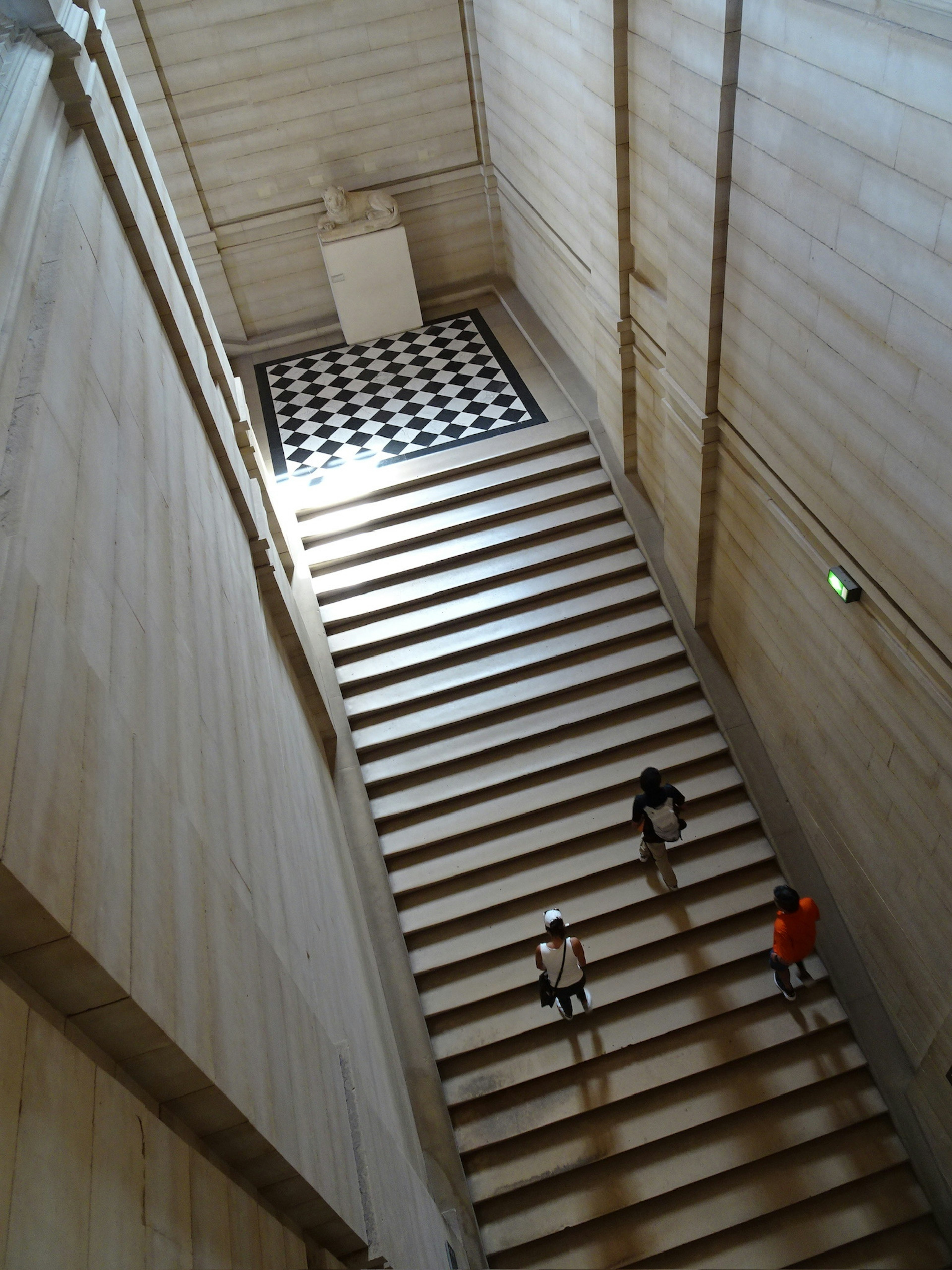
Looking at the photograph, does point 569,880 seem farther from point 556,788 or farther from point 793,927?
point 793,927

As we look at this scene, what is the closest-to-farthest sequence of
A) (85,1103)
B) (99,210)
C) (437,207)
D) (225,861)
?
(85,1103)
(225,861)
(99,210)
(437,207)

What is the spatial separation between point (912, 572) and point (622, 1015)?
393 cm

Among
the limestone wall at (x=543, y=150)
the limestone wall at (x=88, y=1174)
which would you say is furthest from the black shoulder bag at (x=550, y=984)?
the limestone wall at (x=543, y=150)

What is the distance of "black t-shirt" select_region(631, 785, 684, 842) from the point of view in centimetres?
656

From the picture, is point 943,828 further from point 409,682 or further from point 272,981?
point 409,682

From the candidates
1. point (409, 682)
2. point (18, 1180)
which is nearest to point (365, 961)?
point (409, 682)

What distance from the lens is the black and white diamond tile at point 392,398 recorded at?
9602 mm

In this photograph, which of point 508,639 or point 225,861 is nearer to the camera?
point 225,861

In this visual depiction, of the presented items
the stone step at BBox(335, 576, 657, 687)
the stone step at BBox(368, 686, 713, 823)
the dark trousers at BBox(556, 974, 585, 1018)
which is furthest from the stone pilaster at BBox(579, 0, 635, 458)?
the dark trousers at BBox(556, 974, 585, 1018)

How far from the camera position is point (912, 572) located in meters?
4.43

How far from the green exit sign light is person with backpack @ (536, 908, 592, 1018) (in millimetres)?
2552

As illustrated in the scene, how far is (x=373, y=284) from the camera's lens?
10.9m

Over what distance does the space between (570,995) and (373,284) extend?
8132mm

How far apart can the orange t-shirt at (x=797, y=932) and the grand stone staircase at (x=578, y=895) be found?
0.66 meters
